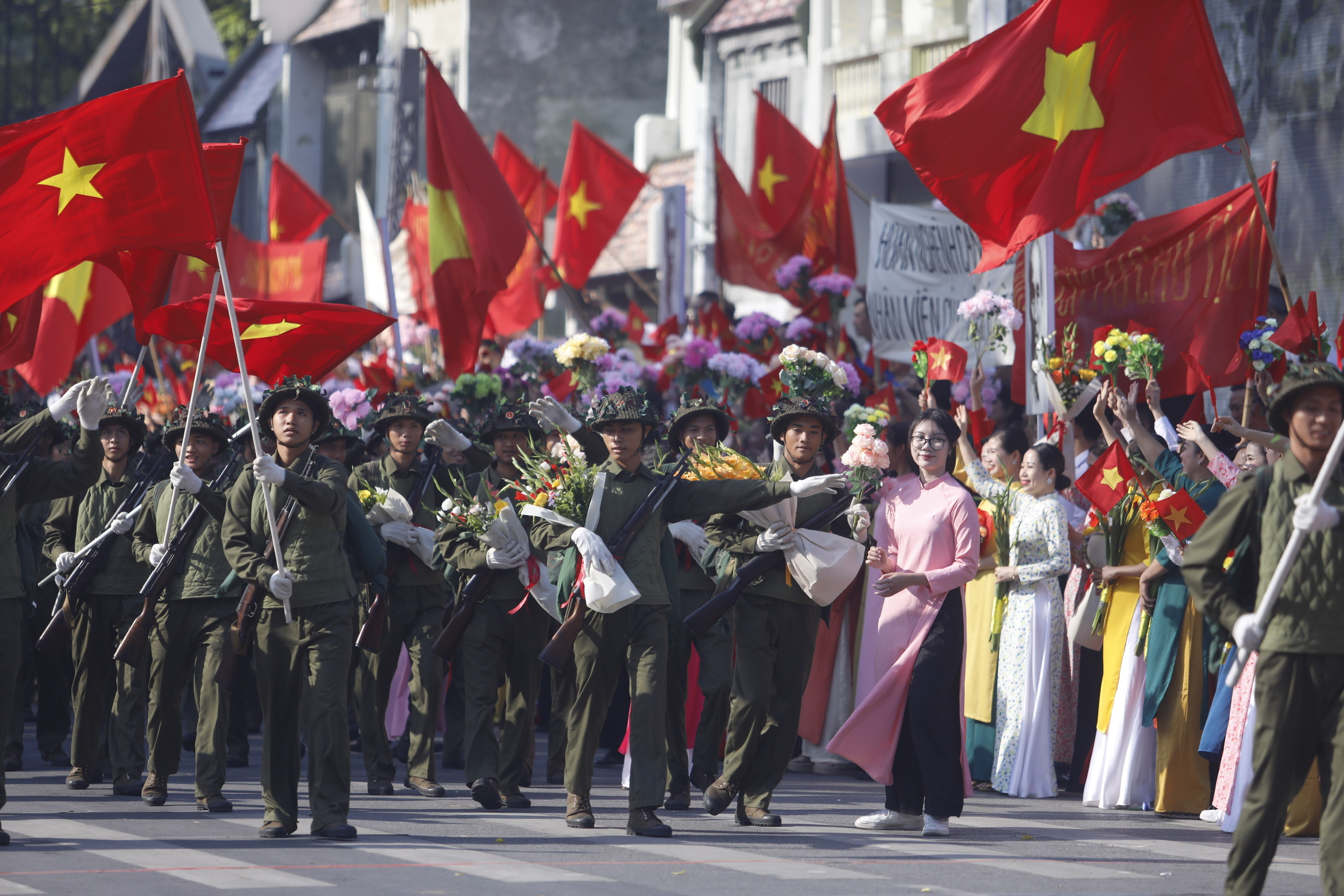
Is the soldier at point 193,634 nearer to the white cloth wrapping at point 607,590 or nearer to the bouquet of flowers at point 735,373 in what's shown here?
the white cloth wrapping at point 607,590

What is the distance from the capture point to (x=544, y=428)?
10.6 metres

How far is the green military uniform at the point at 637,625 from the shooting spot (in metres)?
8.58

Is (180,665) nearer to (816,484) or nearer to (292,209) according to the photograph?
(816,484)

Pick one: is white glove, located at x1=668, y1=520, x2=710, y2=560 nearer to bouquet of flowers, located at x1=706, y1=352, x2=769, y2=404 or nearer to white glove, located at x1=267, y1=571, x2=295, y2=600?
white glove, located at x1=267, y1=571, x2=295, y2=600

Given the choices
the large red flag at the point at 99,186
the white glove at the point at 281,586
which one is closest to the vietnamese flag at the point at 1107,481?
the white glove at the point at 281,586

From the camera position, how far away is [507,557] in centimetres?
980

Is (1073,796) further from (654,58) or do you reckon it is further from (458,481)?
(654,58)

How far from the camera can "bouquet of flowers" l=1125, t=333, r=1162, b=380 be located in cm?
967

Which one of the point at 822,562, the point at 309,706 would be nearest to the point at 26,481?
the point at 309,706

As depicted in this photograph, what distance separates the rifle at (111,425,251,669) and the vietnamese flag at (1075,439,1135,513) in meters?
4.52

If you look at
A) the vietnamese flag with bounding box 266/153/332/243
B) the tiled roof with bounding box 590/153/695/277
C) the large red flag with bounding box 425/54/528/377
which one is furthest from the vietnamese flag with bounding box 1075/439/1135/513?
the tiled roof with bounding box 590/153/695/277

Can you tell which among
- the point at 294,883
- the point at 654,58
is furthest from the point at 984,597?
the point at 654,58

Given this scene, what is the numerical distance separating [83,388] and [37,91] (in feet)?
124

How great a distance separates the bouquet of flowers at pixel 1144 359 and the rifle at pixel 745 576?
1.80m
